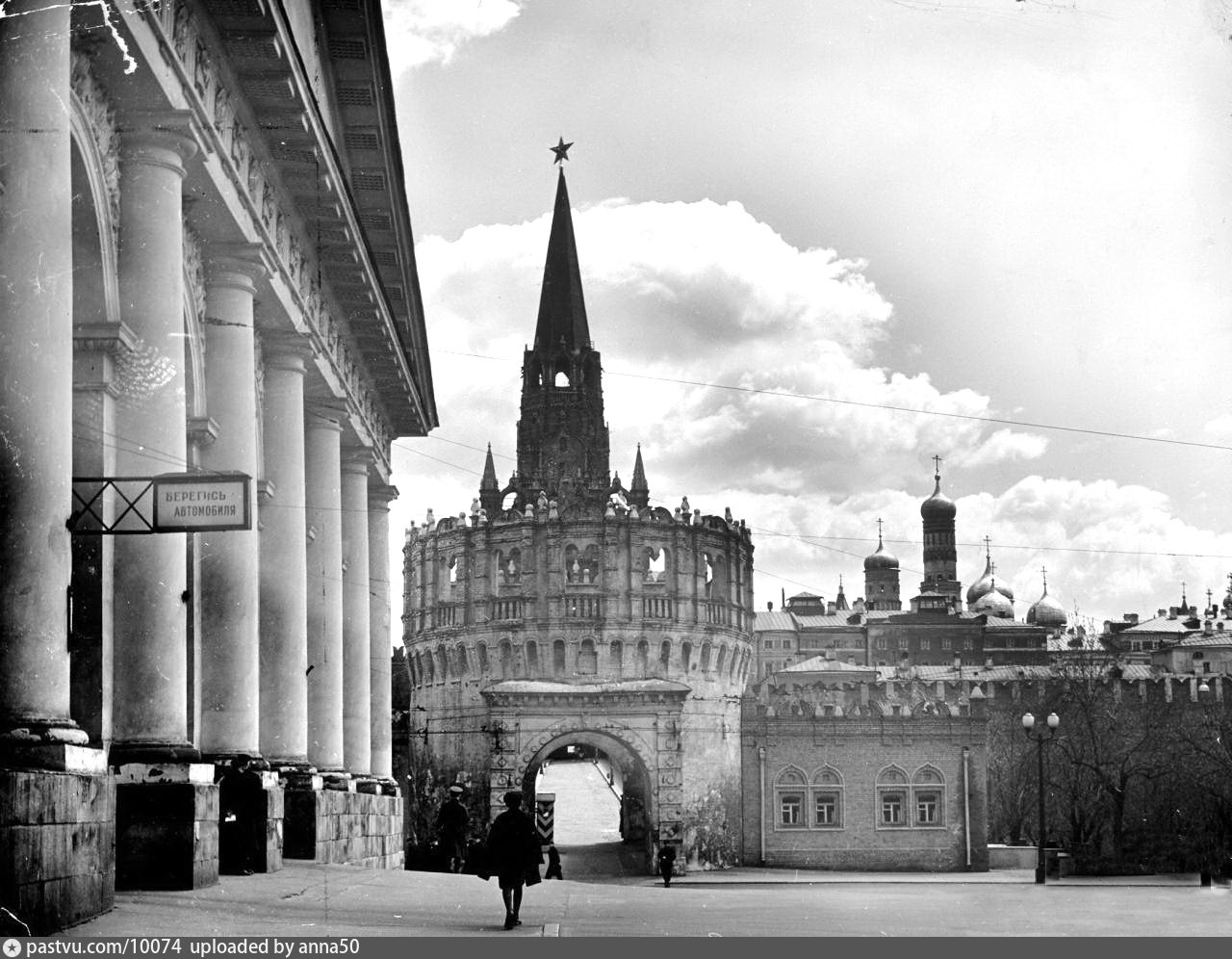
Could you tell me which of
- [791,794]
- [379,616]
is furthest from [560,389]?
[379,616]

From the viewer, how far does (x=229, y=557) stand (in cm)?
1886

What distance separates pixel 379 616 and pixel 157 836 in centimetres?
2064

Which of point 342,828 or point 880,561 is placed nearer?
point 342,828

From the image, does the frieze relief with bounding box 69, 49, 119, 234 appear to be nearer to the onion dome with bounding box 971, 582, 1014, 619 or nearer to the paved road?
the paved road

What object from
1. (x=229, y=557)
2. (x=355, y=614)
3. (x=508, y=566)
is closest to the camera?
(x=229, y=557)

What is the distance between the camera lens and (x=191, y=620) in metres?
19.6

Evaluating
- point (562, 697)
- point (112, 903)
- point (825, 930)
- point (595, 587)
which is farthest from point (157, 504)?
point (595, 587)

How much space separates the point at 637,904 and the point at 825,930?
431 centimetres

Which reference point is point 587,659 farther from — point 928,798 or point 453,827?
point 453,827

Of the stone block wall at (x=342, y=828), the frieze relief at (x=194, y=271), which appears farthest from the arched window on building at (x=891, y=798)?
the frieze relief at (x=194, y=271)

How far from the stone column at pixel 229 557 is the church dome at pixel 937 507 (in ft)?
503

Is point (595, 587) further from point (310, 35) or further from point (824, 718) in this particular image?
point (310, 35)

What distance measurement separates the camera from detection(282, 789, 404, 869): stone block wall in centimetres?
2295

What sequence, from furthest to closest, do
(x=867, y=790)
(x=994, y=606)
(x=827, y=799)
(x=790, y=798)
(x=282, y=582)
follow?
(x=994, y=606), (x=790, y=798), (x=867, y=790), (x=827, y=799), (x=282, y=582)
